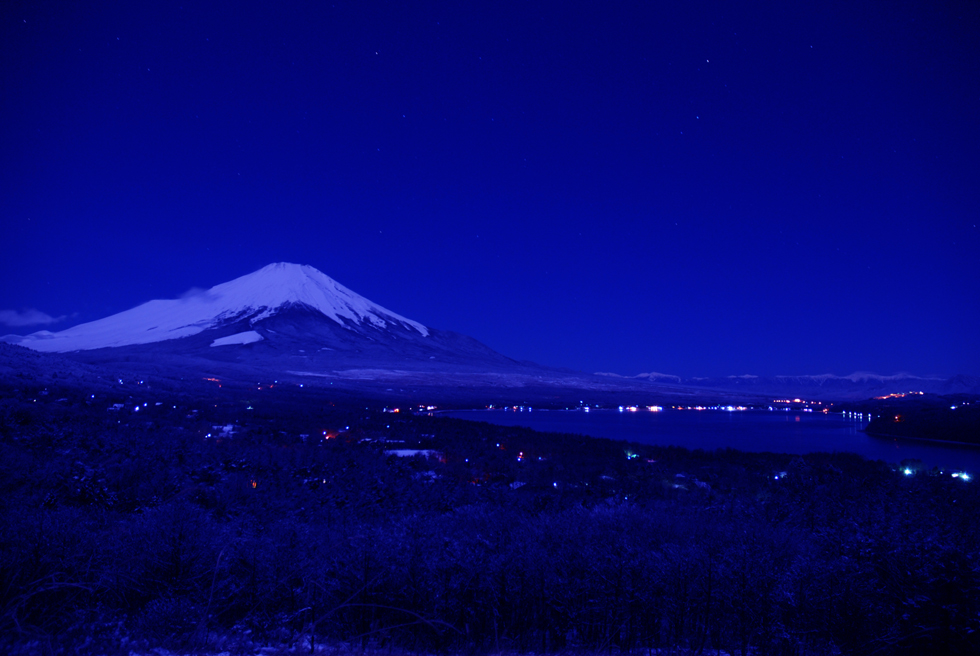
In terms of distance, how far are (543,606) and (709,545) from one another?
1.97 m

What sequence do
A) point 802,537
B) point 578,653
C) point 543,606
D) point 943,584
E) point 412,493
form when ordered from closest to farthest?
point 578,653 < point 943,584 < point 543,606 < point 802,537 < point 412,493

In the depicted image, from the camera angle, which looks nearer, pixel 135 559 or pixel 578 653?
pixel 578 653

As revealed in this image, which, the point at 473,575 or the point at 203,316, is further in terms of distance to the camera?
the point at 203,316

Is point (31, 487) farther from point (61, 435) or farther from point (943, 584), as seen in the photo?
point (943, 584)

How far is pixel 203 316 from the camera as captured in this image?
164 metres

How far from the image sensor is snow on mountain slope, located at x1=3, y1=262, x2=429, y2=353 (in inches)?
5562

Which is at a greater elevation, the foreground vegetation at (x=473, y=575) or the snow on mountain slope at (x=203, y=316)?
the snow on mountain slope at (x=203, y=316)

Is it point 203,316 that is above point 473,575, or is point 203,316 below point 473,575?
above

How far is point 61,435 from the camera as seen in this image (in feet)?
41.4

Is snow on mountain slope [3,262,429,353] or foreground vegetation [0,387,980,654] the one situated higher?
Answer: snow on mountain slope [3,262,429,353]

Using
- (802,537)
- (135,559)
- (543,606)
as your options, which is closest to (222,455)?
(135,559)

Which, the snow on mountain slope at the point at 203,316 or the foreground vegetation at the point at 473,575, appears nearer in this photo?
the foreground vegetation at the point at 473,575

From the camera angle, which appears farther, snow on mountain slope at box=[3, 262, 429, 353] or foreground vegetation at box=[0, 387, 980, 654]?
snow on mountain slope at box=[3, 262, 429, 353]

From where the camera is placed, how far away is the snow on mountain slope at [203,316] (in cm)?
14126
